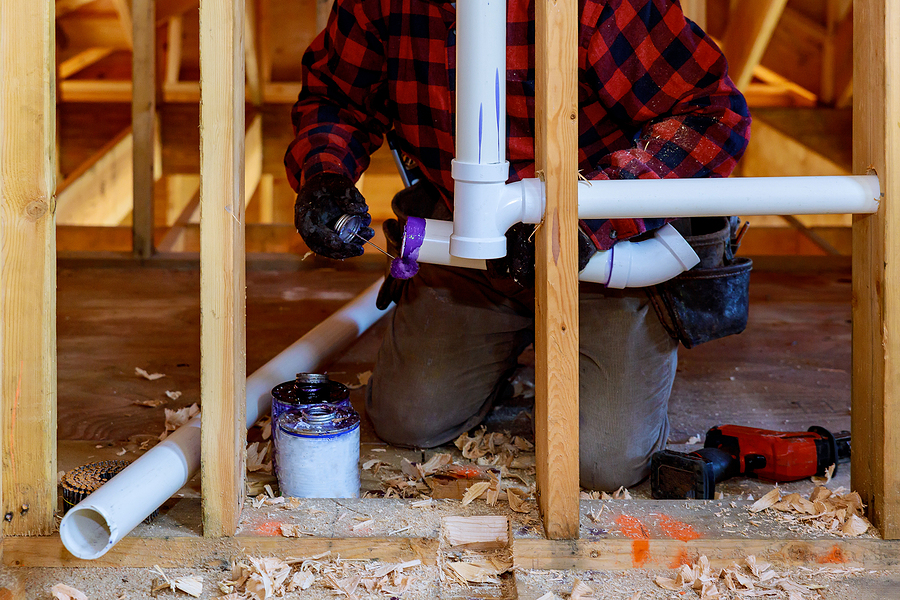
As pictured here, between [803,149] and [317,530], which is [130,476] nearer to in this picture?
[317,530]

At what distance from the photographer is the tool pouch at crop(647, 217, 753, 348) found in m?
1.53

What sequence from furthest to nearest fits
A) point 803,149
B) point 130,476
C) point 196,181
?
1. point 196,181
2. point 803,149
3. point 130,476

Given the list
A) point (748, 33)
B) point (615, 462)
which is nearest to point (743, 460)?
point (615, 462)

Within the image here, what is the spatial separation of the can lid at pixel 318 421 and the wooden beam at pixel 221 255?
14 centimetres

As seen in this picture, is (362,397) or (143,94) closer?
(362,397)

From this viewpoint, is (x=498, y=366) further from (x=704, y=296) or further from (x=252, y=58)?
(x=252, y=58)

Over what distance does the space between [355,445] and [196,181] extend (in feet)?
15.7

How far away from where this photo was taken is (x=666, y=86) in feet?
4.47

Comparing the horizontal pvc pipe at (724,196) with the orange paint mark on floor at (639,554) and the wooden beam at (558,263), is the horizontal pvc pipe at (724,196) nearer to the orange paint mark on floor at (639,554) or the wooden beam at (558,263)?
the wooden beam at (558,263)

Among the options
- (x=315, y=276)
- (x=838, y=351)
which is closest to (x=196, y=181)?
(x=315, y=276)

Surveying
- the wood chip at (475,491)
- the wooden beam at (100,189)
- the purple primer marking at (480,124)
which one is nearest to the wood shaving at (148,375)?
the wood chip at (475,491)

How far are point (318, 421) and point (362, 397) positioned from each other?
2.30 feet

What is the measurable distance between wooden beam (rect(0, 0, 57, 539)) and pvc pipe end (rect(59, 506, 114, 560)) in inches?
4.3

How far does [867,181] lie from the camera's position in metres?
1.04
